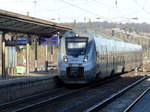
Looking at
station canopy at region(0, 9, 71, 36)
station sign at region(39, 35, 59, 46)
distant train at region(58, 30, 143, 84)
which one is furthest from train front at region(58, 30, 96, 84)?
station sign at region(39, 35, 59, 46)

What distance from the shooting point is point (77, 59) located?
74.4 feet

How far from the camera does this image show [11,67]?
108 feet

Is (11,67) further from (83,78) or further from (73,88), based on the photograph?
(83,78)

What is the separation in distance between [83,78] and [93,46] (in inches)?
79.0

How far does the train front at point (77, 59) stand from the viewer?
22594 mm

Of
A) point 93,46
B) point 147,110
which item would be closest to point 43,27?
point 93,46

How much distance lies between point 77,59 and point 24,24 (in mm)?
4959

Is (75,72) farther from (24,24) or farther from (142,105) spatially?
(142,105)

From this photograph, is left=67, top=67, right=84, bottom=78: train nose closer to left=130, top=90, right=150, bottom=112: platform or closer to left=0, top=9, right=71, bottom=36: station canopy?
left=0, top=9, right=71, bottom=36: station canopy

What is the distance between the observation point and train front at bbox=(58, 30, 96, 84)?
22594mm

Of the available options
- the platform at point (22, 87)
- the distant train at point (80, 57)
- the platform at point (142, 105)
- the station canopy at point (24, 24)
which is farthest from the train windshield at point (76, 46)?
the platform at point (142, 105)

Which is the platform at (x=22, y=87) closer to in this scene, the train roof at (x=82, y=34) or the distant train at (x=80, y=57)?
the distant train at (x=80, y=57)

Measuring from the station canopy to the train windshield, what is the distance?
302cm

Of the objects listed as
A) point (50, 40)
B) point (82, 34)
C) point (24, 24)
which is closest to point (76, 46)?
point (82, 34)
